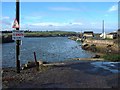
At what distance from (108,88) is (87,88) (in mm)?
891

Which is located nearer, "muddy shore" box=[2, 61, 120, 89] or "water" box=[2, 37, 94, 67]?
"muddy shore" box=[2, 61, 120, 89]

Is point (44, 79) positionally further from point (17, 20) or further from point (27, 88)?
point (17, 20)

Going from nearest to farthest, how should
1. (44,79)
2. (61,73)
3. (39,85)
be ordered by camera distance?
(39,85) < (44,79) < (61,73)

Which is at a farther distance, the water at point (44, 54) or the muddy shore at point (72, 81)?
the water at point (44, 54)

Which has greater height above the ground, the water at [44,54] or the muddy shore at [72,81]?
the muddy shore at [72,81]

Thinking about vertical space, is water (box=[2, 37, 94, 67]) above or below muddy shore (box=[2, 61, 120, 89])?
below

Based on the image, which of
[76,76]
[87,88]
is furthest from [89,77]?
[87,88]

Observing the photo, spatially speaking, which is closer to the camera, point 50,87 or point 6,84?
point 50,87

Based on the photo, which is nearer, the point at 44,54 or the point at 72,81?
the point at 72,81

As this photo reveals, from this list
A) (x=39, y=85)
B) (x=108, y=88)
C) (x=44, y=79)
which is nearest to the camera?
(x=108, y=88)

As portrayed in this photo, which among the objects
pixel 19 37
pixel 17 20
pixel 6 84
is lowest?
pixel 6 84

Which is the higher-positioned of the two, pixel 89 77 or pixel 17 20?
pixel 17 20

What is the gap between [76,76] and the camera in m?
14.6

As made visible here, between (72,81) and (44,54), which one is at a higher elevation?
(72,81)
